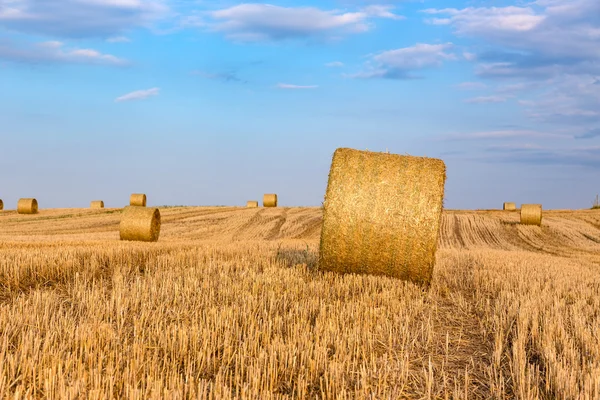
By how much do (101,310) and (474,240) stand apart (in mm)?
21320

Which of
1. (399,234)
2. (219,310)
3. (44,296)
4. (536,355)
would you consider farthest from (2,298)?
(536,355)

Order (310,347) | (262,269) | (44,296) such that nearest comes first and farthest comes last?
(310,347) < (44,296) < (262,269)

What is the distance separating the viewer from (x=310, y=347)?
4613 millimetres

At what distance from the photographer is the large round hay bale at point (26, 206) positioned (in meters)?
34.1

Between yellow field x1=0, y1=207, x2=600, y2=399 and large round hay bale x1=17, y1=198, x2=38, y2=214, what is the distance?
27047mm

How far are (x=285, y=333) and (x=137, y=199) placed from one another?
31306mm

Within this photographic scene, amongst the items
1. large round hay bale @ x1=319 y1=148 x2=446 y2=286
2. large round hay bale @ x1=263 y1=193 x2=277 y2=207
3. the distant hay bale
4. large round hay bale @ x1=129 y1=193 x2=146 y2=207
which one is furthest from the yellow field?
the distant hay bale

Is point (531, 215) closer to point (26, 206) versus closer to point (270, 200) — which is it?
point (270, 200)

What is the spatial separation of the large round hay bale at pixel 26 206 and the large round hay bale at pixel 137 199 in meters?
6.06

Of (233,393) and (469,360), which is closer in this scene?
(233,393)

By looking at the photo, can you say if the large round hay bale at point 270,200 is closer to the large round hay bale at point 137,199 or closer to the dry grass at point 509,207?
the large round hay bale at point 137,199

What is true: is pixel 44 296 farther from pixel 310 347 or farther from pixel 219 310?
pixel 310 347

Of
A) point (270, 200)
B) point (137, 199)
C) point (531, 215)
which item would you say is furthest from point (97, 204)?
point (531, 215)

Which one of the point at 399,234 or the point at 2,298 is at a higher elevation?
the point at 399,234
